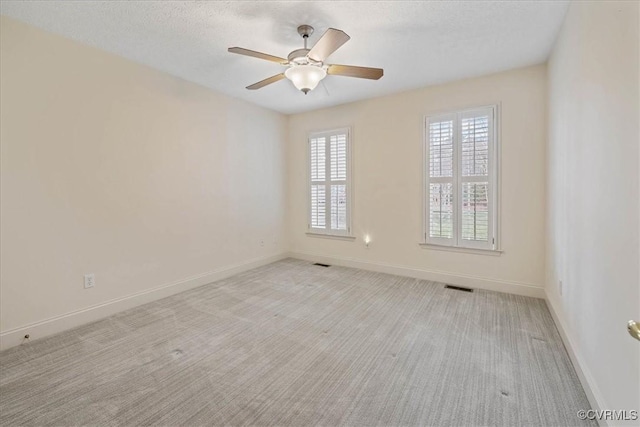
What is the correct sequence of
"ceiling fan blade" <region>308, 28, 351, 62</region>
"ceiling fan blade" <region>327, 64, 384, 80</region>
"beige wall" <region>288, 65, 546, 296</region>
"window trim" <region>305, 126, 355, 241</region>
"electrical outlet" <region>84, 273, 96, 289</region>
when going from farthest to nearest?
1. "window trim" <region>305, 126, 355, 241</region>
2. "beige wall" <region>288, 65, 546, 296</region>
3. "electrical outlet" <region>84, 273, 96, 289</region>
4. "ceiling fan blade" <region>327, 64, 384, 80</region>
5. "ceiling fan blade" <region>308, 28, 351, 62</region>

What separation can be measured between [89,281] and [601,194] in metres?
4.05

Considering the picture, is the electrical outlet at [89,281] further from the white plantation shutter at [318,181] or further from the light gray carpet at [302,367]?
the white plantation shutter at [318,181]

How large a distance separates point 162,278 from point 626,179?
13.1 feet

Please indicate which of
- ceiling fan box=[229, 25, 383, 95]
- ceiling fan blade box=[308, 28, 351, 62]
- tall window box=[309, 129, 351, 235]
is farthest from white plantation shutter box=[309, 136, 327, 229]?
ceiling fan blade box=[308, 28, 351, 62]

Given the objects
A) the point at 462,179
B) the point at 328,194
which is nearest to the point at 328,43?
the point at 462,179

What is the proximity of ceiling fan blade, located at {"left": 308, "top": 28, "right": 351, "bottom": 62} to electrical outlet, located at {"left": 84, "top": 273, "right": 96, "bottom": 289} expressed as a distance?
291 cm

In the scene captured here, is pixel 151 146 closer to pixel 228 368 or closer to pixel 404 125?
pixel 228 368

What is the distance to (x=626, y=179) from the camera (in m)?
1.25

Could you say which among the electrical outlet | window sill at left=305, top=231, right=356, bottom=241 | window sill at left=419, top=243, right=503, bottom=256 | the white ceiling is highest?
the white ceiling

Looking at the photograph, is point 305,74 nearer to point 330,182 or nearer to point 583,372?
point 330,182

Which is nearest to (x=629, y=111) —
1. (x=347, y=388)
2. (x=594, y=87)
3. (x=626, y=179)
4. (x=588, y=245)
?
(x=626, y=179)

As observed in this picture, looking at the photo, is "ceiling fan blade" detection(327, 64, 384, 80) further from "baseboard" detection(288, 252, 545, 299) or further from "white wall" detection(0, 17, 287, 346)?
"baseboard" detection(288, 252, 545, 299)

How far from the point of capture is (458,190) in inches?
145

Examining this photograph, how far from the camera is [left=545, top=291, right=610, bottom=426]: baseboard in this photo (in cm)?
153
